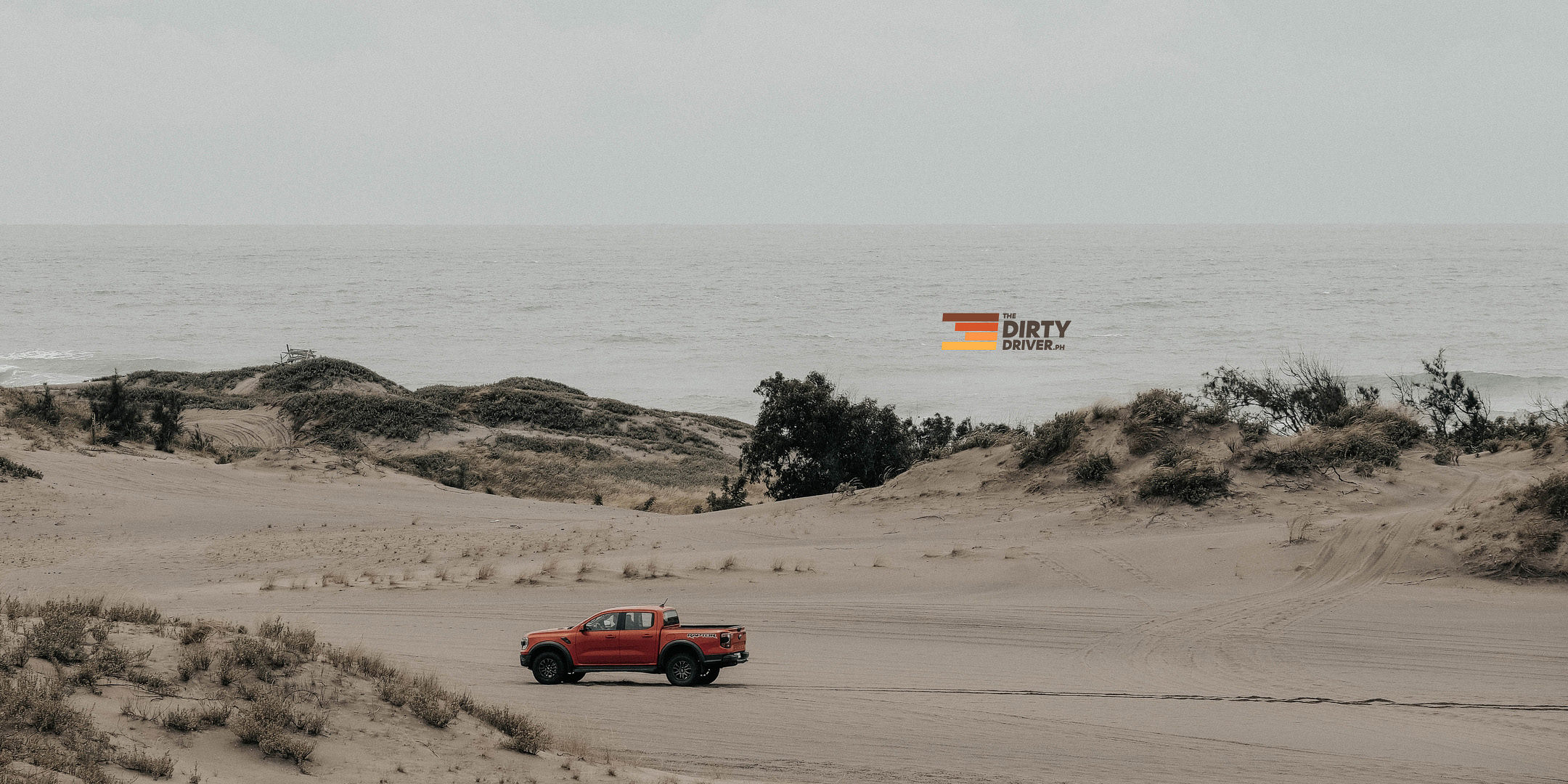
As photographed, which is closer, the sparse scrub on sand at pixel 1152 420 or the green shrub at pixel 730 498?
the sparse scrub on sand at pixel 1152 420

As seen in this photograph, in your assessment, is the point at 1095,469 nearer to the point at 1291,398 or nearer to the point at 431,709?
the point at 1291,398

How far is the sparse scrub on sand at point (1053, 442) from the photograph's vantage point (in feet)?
76.9

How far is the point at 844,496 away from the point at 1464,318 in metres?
76.2

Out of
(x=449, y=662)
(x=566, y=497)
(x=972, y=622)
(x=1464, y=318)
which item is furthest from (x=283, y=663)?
(x=1464, y=318)

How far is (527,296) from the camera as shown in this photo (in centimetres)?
11475

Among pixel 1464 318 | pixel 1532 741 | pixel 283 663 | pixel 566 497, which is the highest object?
pixel 1464 318

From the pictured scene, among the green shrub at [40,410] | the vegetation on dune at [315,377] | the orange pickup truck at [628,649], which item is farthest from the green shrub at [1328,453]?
the green shrub at [40,410]

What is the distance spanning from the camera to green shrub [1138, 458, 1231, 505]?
68.4 feet

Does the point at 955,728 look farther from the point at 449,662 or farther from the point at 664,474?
the point at 664,474

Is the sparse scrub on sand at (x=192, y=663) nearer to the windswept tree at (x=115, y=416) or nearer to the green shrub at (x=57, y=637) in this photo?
the green shrub at (x=57, y=637)

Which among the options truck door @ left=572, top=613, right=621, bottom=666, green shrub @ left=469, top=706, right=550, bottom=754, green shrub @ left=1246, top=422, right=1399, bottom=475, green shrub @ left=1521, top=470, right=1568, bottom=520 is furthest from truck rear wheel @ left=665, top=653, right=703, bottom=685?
green shrub @ left=1246, top=422, right=1399, bottom=475

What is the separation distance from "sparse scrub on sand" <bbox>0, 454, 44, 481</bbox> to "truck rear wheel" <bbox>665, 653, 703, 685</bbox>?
21.8 meters

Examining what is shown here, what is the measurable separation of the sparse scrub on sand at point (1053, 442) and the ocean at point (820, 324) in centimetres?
479

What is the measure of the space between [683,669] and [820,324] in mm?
77657
